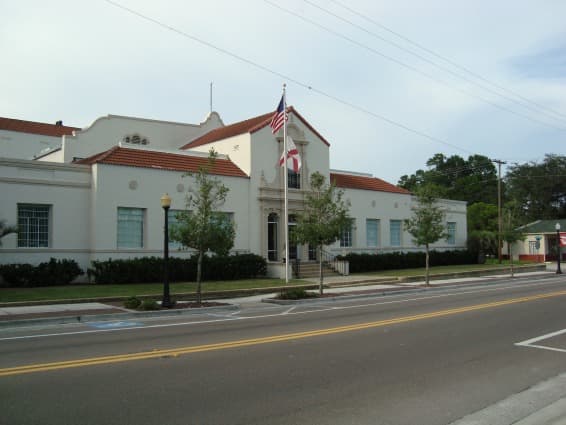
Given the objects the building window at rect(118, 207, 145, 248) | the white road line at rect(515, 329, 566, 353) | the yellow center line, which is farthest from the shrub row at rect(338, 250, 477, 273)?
the white road line at rect(515, 329, 566, 353)

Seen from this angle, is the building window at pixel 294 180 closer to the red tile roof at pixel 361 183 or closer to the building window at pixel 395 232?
the red tile roof at pixel 361 183

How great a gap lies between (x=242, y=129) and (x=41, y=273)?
1503 centimetres

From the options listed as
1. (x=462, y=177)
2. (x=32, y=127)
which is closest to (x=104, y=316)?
(x=32, y=127)

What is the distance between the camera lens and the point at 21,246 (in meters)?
24.9

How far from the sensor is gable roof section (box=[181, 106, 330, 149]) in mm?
32772

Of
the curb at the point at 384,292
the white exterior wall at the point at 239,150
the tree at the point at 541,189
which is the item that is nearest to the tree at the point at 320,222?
the curb at the point at 384,292

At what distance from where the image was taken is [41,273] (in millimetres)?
24141

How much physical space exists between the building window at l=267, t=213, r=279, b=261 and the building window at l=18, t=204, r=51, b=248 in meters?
12.3

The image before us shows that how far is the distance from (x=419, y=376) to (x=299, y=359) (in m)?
2.03

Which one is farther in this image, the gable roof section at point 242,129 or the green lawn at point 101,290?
the gable roof section at point 242,129

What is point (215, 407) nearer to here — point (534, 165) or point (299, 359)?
point (299, 359)

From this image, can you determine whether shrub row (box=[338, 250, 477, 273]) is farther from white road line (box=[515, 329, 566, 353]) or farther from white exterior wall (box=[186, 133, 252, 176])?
white road line (box=[515, 329, 566, 353])

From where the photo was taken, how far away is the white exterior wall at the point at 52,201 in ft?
80.2

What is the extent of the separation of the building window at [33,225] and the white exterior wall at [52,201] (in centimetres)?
30
